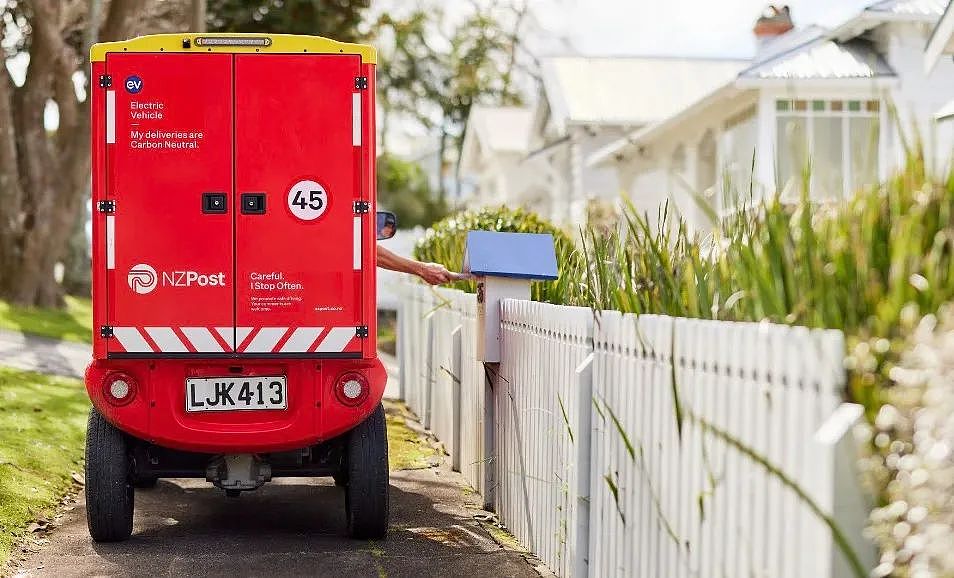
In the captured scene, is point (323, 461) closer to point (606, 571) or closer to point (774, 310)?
point (606, 571)

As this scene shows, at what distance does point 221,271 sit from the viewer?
7723 mm

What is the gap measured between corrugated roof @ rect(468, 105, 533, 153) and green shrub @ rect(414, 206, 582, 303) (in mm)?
34457

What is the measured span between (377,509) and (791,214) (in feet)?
12.4

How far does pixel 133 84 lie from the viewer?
766 centimetres

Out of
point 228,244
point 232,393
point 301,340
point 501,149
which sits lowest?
point 232,393

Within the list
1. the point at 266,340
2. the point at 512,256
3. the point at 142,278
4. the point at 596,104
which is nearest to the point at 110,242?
the point at 142,278

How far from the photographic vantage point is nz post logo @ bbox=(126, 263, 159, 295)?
7.68 m

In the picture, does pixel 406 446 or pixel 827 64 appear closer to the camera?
pixel 406 446

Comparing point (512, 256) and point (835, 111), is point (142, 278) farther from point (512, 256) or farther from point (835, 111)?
point (835, 111)

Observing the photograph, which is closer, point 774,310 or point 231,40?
point 774,310

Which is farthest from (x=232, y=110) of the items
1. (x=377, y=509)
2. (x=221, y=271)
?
(x=377, y=509)

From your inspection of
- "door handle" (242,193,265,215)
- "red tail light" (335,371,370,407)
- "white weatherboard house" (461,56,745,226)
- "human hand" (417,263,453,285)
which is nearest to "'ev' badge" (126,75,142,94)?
"door handle" (242,193,265,215)

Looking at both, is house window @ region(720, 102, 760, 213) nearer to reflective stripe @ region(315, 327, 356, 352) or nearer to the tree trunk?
the tree trunk

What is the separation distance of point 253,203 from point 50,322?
51.2 feet
